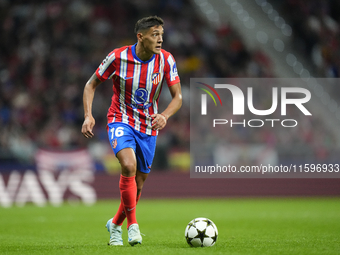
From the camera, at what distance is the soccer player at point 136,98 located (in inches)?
214

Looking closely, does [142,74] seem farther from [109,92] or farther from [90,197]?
[109,92]

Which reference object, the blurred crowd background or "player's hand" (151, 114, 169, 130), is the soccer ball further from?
the blurred crowd background

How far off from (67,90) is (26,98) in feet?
4.58

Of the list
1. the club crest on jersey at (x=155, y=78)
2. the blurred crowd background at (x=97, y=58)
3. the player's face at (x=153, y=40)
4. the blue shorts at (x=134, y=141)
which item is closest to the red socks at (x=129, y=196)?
the blue shorts at (x=134, y=141)

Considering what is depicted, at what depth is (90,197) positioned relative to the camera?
48.5 ft

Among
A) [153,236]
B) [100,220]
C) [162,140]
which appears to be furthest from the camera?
[162,140]

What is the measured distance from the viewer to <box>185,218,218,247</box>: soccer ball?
517cm

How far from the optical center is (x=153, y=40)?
5.47 metres

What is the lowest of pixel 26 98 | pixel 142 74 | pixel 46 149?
pixel 142 74

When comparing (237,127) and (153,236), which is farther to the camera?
(237,127)

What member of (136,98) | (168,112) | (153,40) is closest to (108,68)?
(136,98)

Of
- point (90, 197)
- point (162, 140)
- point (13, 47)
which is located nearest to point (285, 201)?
point (162, 140)

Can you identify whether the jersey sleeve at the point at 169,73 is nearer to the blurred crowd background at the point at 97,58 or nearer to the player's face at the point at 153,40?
the player's face at the point at 153,40

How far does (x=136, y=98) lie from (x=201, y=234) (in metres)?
1.63
